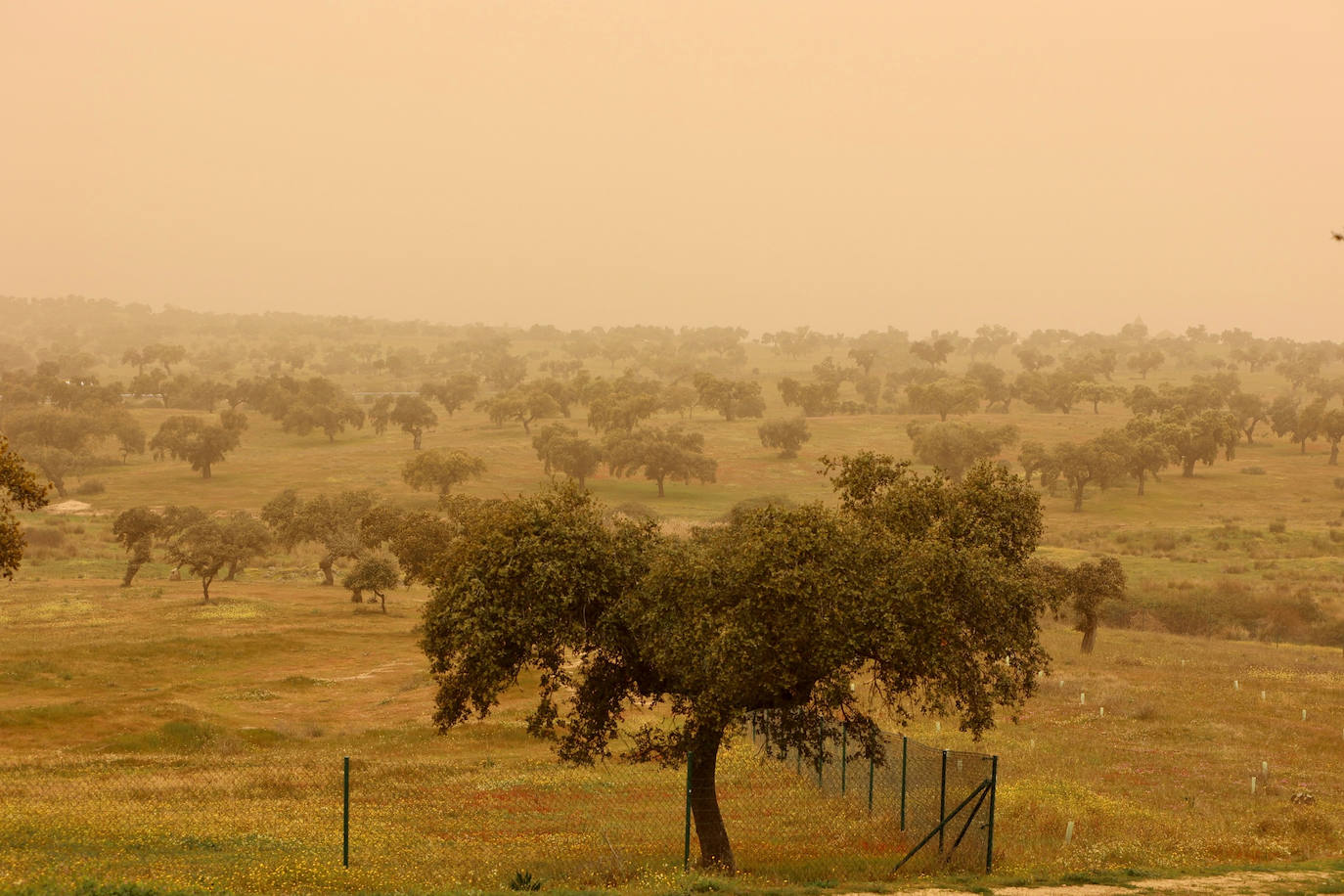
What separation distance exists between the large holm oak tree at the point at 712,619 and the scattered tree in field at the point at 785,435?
12704 centimetres

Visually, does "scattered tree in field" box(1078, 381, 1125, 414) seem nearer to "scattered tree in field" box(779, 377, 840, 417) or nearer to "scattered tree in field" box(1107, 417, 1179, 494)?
"scattered tree in field" box(779, 377, 840, 417)

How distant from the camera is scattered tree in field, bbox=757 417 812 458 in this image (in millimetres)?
151125

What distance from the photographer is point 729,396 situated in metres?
184

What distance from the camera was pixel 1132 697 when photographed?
1831 inches

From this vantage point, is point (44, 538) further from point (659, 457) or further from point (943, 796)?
point (943, 796)

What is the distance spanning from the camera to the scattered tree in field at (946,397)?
175 m

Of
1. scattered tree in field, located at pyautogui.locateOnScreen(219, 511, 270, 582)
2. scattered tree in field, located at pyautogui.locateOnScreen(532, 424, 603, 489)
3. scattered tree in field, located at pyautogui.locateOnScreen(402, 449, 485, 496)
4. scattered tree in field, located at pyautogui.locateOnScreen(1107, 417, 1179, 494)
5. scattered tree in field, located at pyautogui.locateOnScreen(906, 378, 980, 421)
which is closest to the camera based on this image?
scattered tree in field, located at pyautogui.locateOnScreen(219, 511, 270, 582)

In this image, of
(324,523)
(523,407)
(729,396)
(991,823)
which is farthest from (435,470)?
(991,823)

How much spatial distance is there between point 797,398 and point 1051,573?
460 ft

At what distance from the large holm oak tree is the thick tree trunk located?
3 cm

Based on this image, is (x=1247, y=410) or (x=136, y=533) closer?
(x=136, y=533)

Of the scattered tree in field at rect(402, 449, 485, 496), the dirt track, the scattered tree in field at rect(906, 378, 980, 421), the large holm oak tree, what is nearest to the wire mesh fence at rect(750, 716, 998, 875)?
the large holm oak tree

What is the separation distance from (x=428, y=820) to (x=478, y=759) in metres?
10.5

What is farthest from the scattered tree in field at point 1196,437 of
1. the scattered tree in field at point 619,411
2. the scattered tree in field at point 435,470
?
the scattered tree in field at point 435,470
